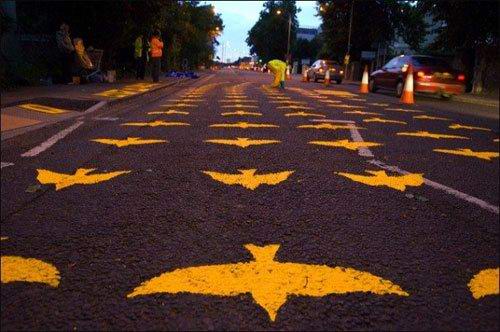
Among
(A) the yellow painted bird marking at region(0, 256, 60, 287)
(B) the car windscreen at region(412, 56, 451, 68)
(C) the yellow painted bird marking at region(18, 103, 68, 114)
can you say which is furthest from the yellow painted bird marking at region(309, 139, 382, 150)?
(B) the car windscreen at region(412, 56, 451, 68)

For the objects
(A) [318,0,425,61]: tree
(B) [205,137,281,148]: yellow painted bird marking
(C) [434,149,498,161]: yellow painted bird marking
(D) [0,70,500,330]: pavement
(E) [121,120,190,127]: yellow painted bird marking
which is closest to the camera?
(D) [0,70,500,330]: pavement

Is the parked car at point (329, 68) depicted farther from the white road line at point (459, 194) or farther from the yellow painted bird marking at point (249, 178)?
the yellow painted bird marking at point (249, 178)

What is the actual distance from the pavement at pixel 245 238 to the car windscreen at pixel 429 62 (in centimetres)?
1197

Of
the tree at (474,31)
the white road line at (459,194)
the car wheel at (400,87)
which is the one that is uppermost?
the tree at (474,31)

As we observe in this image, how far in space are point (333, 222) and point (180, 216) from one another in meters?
0.93

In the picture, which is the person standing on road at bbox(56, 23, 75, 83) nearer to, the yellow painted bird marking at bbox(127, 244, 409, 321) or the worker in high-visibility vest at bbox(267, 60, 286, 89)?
the worker in high-visibility vest at bbox(267, 60, 286, 89)

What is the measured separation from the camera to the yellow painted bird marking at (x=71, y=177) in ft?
11.3

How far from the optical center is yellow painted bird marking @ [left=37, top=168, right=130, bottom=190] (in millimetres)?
3450

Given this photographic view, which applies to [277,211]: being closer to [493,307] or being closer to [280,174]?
[280,174]

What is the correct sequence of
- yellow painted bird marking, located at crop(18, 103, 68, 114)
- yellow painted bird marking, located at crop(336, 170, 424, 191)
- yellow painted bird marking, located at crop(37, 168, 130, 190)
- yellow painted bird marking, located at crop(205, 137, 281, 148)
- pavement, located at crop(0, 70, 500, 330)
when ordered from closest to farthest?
pavement, located at crop(0, 70, 500, 330) → yellow painted bird marking, located at crop(37, 168, 130, 190) → yellow painted bird marking, located at crop(336, 170, 424, 191) → yellow painted bird marking, located at crop(205, 137, 281, 148) → yellow painted bird marking, located at crop(18, 103, 68, 114)

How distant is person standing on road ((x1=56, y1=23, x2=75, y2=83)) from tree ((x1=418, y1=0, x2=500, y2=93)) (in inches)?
583

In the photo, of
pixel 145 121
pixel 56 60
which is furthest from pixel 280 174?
pixel 56 60

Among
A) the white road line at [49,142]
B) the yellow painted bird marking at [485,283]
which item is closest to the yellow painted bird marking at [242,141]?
the white road line at [49,142]

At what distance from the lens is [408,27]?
3841 centimetres
